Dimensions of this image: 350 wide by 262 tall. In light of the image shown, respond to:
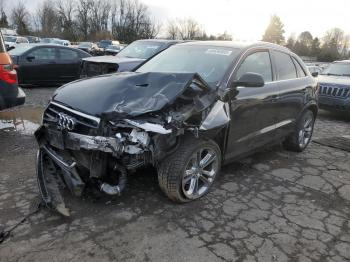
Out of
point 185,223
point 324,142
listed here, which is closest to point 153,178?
point 185,223

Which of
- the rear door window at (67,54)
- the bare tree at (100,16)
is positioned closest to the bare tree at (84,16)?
the bare tree at (100,16)

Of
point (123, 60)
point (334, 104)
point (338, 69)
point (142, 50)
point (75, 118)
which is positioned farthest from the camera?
point (338, 69)

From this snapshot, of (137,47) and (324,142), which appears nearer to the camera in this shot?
(324,142)

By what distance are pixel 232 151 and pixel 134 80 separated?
1.49 meters

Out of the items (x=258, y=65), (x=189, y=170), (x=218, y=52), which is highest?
(x=218, y=52)

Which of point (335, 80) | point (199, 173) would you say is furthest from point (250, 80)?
point (335, 80)

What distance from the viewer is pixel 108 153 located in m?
3.45

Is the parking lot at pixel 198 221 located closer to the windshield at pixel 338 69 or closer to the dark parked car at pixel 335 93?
the dark parked car at pixel 335 93

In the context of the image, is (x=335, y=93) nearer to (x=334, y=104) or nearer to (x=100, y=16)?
(x=334, y=104)

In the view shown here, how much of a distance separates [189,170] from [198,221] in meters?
0.56

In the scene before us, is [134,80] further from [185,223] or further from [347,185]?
[347,185]

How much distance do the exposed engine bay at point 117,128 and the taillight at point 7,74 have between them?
8.12ft

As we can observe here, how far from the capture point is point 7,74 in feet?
19.8

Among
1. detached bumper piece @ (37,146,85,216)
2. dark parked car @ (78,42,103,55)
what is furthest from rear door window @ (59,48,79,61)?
dark parked car @ (78,42,103,55)
